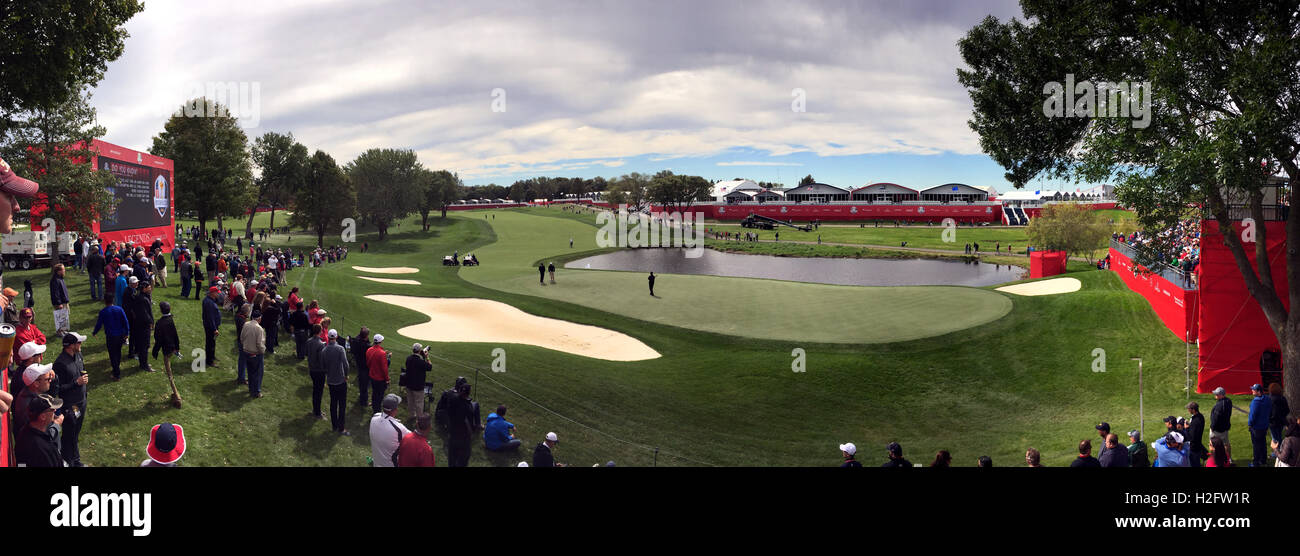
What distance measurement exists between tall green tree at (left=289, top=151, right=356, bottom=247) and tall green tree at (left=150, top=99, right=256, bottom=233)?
1298cm

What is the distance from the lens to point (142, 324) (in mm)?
14688

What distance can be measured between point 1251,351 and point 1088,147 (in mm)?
10810

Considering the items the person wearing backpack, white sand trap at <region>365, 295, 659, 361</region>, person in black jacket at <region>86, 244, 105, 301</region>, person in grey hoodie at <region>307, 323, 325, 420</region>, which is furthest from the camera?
white sand trap at <region>365, 295, 659, 361</region>

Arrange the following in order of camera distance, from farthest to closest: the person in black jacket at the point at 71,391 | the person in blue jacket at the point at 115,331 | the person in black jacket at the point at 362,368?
the person in black jacket at the point at 362,368
the person in blue jacket at the point at 115,331
the person in black jacket at the point at 71,391

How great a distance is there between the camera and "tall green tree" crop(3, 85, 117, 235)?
93.3 feet

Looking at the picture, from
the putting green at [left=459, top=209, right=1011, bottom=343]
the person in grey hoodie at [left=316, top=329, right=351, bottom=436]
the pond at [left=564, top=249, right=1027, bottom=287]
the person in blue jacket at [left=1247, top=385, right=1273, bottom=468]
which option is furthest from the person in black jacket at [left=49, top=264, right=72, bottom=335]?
the pond at [left=564, top=249, right=1027, bottom=287]

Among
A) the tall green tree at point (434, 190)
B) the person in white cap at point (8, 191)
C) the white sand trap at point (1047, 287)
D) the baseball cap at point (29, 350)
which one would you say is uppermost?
the tall green tree at point (434, 190)

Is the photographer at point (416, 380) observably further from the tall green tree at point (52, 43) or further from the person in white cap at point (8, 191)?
the tall green tree at point (52, 43)

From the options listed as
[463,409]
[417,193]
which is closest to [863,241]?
[417,193]

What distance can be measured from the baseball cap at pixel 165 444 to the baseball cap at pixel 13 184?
293 cm

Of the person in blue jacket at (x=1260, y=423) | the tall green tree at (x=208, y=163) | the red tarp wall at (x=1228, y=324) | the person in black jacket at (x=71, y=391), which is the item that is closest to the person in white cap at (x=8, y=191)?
the person in black jacket at (x=71, y=391)

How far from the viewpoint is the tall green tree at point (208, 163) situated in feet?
206

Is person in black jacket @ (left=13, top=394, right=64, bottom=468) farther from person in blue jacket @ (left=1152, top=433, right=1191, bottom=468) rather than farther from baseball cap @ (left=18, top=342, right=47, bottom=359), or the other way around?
person in blue jacket @ (left=1152, top=433, right=1191, bottom=468)
